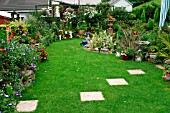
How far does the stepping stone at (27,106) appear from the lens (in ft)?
12.9

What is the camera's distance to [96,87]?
16.4 feet

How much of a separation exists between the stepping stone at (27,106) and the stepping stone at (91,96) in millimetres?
935

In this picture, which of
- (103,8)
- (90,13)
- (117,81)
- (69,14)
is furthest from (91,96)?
(103,8)

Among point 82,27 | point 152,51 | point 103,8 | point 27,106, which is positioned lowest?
point 27,106

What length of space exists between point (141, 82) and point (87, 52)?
3.98 m

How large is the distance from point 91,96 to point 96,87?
0.54 metres

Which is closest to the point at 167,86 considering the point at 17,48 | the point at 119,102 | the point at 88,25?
the point at 119,102

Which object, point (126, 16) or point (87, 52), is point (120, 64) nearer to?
point (87, 52)

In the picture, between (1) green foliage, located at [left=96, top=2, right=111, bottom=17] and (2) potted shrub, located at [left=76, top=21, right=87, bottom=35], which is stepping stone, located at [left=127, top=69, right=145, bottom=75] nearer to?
(2) potted shrub, located at [left=76, top=21, right=87, bottom=35]

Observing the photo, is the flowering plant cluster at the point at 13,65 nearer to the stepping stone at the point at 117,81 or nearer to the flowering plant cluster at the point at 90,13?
the stepping stone at the point at 117,81

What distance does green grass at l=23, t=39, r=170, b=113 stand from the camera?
398 centimetres

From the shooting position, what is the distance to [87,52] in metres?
9.00

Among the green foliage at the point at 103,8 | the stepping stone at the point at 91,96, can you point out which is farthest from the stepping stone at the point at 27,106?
the green foliage at the point at 103,8

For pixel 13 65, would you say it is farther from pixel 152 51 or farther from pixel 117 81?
pixel 152 51
